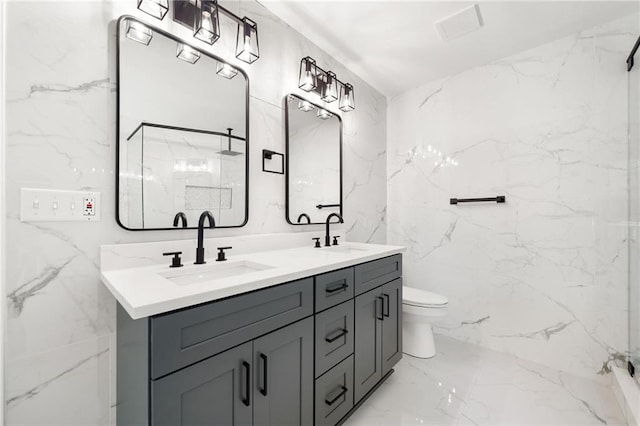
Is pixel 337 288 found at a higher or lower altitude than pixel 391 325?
higher

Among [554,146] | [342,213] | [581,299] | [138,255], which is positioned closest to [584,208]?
[554,146]

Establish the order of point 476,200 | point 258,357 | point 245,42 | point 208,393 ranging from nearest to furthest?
point 208,393, point 258,357, point 245,42, point 476,200

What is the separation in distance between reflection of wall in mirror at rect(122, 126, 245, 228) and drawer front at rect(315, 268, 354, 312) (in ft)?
2.05

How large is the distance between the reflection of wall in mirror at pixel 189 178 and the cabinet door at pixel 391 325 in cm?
101

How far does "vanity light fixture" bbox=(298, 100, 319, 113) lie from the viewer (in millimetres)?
1995

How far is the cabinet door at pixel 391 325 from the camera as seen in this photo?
174 centimetres

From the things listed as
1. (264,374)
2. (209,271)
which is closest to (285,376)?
(264,374)

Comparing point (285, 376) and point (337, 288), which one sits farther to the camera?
point (337, 288)

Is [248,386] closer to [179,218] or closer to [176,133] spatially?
[179,218]

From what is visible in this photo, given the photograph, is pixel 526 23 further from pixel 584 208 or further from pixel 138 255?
pixel 138 255

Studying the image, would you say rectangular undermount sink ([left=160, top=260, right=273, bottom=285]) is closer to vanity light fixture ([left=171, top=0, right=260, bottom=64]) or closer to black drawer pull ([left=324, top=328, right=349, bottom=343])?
black drawer pull ([left=324, top=328, right=349, bottom=343])

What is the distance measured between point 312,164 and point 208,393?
1549 mm

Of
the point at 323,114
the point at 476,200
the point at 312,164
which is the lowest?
the point at 476,200

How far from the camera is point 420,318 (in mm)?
2148
